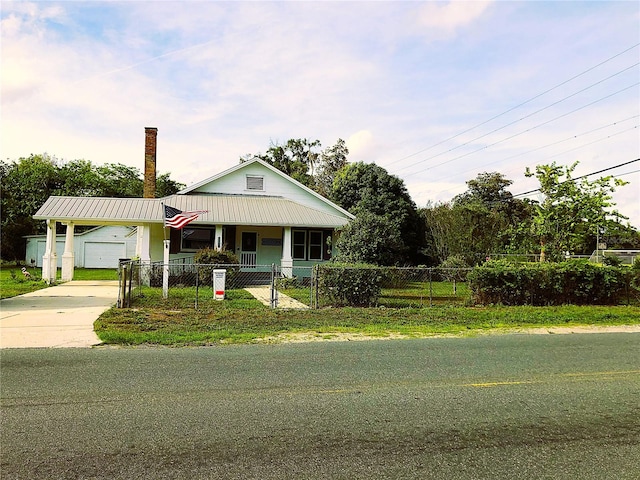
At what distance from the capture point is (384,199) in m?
34.0

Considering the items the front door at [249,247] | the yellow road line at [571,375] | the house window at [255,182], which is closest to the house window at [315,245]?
the front door at [249,247]

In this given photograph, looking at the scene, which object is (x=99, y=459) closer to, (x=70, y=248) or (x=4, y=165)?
(x=70, y=248)

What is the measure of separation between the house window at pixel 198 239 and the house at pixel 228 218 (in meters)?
0.05

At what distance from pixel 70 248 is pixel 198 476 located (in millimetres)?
22497

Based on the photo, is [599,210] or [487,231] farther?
[487,231]

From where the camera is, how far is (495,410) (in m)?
5.79

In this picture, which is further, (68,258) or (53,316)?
(68,258)

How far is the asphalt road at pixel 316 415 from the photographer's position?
4301mm

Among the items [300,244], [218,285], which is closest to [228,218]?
[300,244]

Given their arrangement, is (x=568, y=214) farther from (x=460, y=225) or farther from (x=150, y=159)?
(x=150, y=159)

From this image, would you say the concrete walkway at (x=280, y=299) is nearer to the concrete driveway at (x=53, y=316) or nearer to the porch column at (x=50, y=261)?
the concrete driveway at (x=53, y=316)

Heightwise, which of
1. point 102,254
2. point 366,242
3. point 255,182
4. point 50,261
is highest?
point 255,182

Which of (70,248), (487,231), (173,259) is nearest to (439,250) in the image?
(487,231)

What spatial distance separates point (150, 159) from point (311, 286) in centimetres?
1541
